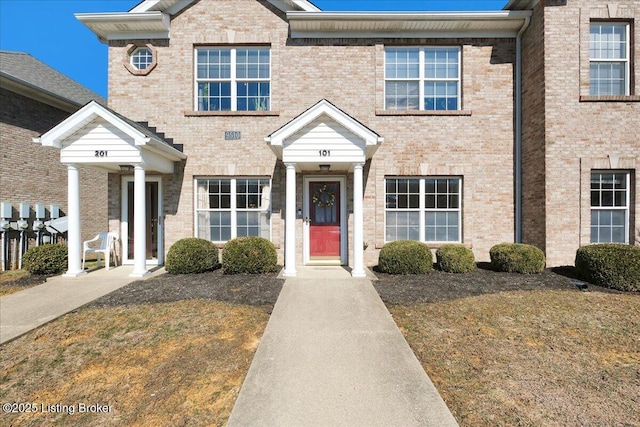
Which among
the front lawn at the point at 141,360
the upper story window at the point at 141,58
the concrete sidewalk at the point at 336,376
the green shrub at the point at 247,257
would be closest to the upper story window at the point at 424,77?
the green shrub at the point at 247,257

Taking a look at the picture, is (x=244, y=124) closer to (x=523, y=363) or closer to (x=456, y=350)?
(x=456, y=350)

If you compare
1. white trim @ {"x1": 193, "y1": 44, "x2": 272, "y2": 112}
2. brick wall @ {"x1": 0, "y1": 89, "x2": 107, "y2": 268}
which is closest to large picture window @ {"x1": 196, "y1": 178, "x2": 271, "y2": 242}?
white trim @ {"x1": 193, "y1": 44, "x2": 272, "y2": 112}

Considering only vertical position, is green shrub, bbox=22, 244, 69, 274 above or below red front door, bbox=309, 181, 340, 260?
below

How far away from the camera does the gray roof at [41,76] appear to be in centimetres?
1160

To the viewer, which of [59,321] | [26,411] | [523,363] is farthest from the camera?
[59,321]

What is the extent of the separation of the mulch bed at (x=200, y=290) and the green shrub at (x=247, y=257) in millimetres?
185

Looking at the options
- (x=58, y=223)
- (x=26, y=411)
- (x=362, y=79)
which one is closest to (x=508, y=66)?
(x=362, y=79)

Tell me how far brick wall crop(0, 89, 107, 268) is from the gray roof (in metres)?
0.84

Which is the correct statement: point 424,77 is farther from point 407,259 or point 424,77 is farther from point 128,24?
point 128,24

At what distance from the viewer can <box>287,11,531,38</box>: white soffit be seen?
8.81 m

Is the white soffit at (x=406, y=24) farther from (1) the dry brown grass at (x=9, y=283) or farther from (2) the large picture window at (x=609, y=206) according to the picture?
(1) the dry brown grass at (x=9, y=283)

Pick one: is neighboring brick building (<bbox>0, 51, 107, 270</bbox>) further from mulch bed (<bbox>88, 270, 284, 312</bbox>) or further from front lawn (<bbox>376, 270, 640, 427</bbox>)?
front lawn (<bbox>376, 270, 640, 427</bbox>)

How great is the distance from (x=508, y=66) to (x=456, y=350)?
8.93m

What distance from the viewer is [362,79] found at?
926 centimetres
